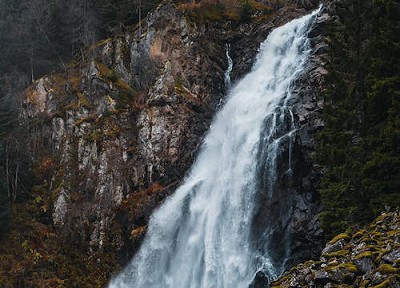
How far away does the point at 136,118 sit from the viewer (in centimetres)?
3544

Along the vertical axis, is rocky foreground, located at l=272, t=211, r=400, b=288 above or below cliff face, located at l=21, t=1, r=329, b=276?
below

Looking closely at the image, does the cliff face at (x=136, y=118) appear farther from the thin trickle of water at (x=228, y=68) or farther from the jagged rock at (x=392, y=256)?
the jagged rock at (x=392, y=256)

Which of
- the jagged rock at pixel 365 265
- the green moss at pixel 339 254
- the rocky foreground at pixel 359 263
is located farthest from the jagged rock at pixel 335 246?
the jagged rock at pixel 365 265

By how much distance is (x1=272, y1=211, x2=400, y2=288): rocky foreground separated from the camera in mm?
11219

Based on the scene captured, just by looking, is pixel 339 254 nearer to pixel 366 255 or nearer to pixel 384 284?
pixel 366 255

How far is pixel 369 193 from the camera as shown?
16969 millimetres

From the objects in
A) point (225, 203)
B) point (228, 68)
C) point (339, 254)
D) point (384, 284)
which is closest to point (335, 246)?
point (339, 254)

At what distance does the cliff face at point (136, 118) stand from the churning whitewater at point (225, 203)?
1015 mm

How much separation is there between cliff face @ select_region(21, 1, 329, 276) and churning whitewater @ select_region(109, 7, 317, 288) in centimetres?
102

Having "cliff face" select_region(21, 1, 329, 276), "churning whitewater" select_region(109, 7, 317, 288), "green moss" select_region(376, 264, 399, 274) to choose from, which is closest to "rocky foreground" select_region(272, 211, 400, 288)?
"green moss" select_region(376, 264, 399, 274)

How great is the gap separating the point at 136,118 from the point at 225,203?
11406 millimetres

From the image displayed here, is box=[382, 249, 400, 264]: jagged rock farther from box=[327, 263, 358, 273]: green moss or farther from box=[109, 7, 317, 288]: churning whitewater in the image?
box=[109, 7, 317, 288]: churning whitewater

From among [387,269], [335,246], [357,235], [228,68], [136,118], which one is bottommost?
[357,235]

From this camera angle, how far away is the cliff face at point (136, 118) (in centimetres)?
3080
